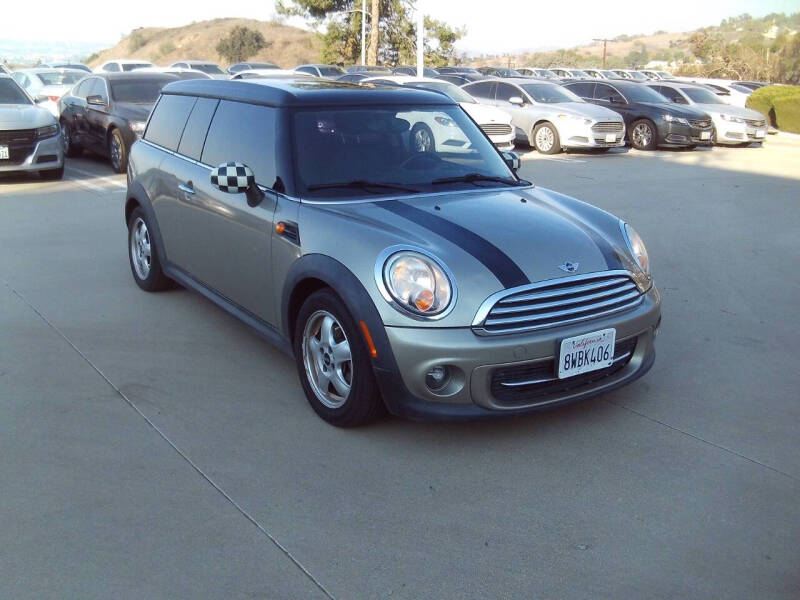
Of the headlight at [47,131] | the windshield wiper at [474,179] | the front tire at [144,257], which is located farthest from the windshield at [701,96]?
the front tire at [144,257]

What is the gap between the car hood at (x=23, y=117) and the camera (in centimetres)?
1121

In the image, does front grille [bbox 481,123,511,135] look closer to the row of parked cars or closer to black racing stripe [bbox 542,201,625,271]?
the row of parked cars

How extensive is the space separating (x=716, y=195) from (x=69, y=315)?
9056mm

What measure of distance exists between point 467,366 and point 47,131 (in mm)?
9939

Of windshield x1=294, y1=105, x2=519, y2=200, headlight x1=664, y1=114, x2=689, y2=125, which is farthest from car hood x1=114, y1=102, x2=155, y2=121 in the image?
headlight x1=664, y1=114, x2=689, y2=125

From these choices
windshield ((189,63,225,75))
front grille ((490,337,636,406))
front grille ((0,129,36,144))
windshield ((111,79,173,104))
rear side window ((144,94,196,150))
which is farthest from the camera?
windshield ((189,63,225,75))

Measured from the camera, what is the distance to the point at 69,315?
19.3ft

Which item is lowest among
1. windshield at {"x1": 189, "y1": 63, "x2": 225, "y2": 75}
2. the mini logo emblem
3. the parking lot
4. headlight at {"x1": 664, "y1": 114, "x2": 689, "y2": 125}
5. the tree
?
the parking lot

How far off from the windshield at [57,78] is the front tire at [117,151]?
6.87 metres

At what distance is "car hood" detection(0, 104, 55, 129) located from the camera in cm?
1121

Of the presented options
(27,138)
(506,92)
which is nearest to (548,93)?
(506,92)

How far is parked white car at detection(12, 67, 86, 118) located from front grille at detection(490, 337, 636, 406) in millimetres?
15837

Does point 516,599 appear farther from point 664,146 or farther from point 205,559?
point 664,146

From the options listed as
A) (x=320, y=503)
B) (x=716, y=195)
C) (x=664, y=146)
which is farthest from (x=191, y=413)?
(x=664, y=146)
